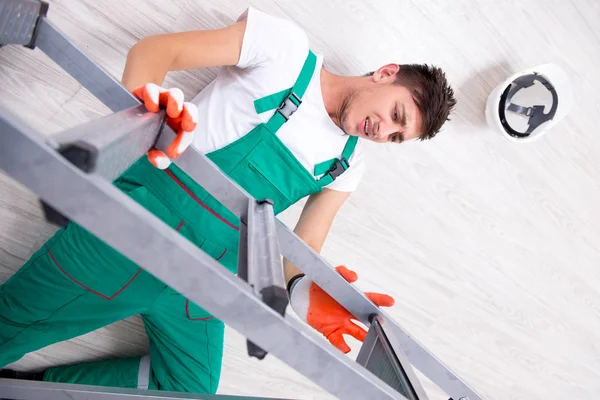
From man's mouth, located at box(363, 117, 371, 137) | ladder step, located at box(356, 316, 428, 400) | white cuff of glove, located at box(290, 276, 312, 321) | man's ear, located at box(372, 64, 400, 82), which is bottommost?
white cuff of glove, located at box(290, 276, 312, 321)

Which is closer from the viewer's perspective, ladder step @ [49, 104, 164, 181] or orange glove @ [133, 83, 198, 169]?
ladder step @ [49, 104, 164, 181]

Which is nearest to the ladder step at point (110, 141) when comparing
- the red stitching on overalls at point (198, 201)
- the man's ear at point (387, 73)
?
the red stitching on overalls at point (198, 201)

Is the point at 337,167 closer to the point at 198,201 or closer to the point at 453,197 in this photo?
the point at 198,201

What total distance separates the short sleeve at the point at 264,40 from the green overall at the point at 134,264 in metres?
0.06

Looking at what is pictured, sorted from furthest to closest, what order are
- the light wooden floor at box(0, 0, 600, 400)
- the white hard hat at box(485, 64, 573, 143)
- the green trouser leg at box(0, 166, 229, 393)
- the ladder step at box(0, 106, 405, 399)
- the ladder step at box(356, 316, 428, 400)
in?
1. the white hard hat at box(485, 64, 573, 143)
2. the light wooden floor at box(0, 0, 600, 400)
3. the green trouser leg at box(0, 166, 229, 393)
4. the ladder step at box(356, 316, 428, 400)
5. the ladder step at box(0, 106, 405, 399)

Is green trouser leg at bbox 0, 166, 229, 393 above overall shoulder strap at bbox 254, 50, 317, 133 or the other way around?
the other way around

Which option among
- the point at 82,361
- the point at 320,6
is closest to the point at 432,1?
the point at 320,6

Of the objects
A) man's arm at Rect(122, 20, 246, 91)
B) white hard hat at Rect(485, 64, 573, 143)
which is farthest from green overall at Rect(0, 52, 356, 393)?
white hard hat at Rect(485, 64, 573, 143)

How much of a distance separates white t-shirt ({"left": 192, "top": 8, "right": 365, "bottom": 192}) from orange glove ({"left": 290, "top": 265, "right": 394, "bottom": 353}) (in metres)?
0.23

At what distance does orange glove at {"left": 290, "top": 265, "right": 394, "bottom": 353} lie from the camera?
0.91m

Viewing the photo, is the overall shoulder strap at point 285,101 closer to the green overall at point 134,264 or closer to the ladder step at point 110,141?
the green overall at point 134,264

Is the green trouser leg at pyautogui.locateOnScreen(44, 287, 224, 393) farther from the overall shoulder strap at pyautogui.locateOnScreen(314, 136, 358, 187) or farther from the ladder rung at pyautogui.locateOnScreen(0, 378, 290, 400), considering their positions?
the overall shoulder strap at pyautogui.locateOnScreen(314, 136, 358, 187)

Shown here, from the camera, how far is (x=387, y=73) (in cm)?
99

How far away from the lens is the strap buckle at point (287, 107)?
94 centimetres
